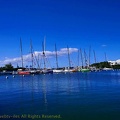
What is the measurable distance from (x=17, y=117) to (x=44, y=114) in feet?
10.5

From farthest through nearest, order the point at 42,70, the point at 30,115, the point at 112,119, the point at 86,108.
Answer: the point at 42,70 < the point at 86,108 < the point at 30,115 < the point at 112,119

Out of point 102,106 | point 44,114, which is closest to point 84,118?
point 44,114

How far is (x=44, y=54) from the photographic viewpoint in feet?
554

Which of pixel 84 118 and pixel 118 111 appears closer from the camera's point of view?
pixel 84 118

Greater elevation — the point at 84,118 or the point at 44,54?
the point at 44,54

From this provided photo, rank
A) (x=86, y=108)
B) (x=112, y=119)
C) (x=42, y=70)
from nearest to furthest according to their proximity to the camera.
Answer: (x=112, y=119)
(x=86, y=108)
(x=42, y=70)

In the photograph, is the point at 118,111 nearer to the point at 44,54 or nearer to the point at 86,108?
the point at 86,108

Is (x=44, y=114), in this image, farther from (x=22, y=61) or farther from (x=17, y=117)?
(x=22, y=61)

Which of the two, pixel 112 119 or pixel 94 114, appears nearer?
pixel 112 119

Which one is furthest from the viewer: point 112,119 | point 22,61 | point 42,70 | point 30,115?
point 42,70

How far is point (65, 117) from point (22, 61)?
13953cm

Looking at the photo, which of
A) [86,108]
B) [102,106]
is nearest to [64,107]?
[86,108]

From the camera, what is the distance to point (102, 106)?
33.5 metres

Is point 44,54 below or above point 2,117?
above
